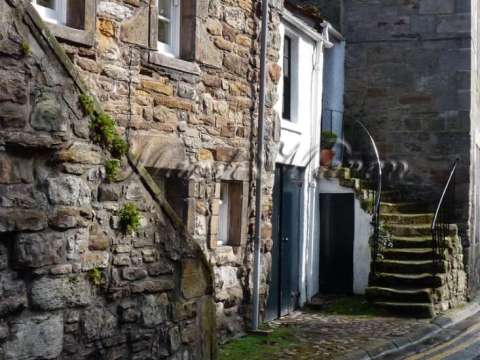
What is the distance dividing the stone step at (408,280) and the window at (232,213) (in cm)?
360

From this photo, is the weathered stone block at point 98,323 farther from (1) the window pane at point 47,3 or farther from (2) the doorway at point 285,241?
(2) the doorway at point 285,241

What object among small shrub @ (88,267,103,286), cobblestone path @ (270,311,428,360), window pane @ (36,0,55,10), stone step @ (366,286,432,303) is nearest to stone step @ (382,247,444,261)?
stone step @ (366,286,432,303)

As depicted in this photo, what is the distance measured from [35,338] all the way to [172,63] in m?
4.35

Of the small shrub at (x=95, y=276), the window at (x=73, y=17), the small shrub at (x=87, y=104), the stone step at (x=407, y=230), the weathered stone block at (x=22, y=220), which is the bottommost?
the small shrub at (x=95, y=276)

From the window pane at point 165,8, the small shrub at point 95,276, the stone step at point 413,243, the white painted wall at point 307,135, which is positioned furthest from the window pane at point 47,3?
the stone step at point 413,243

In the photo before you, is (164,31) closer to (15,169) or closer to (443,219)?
(15,169)

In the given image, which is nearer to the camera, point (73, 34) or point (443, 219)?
point (73, 34)

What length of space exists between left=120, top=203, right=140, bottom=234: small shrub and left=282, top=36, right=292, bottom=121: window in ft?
25.0

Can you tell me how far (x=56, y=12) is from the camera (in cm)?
712

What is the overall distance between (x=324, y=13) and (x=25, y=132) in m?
11.7

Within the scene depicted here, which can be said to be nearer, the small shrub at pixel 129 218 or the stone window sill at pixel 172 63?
the small shrub at pixel 129 218

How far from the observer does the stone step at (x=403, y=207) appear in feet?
46.4

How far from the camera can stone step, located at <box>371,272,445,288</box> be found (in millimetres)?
12375

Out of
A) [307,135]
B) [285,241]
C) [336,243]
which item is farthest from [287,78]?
[336,243]
